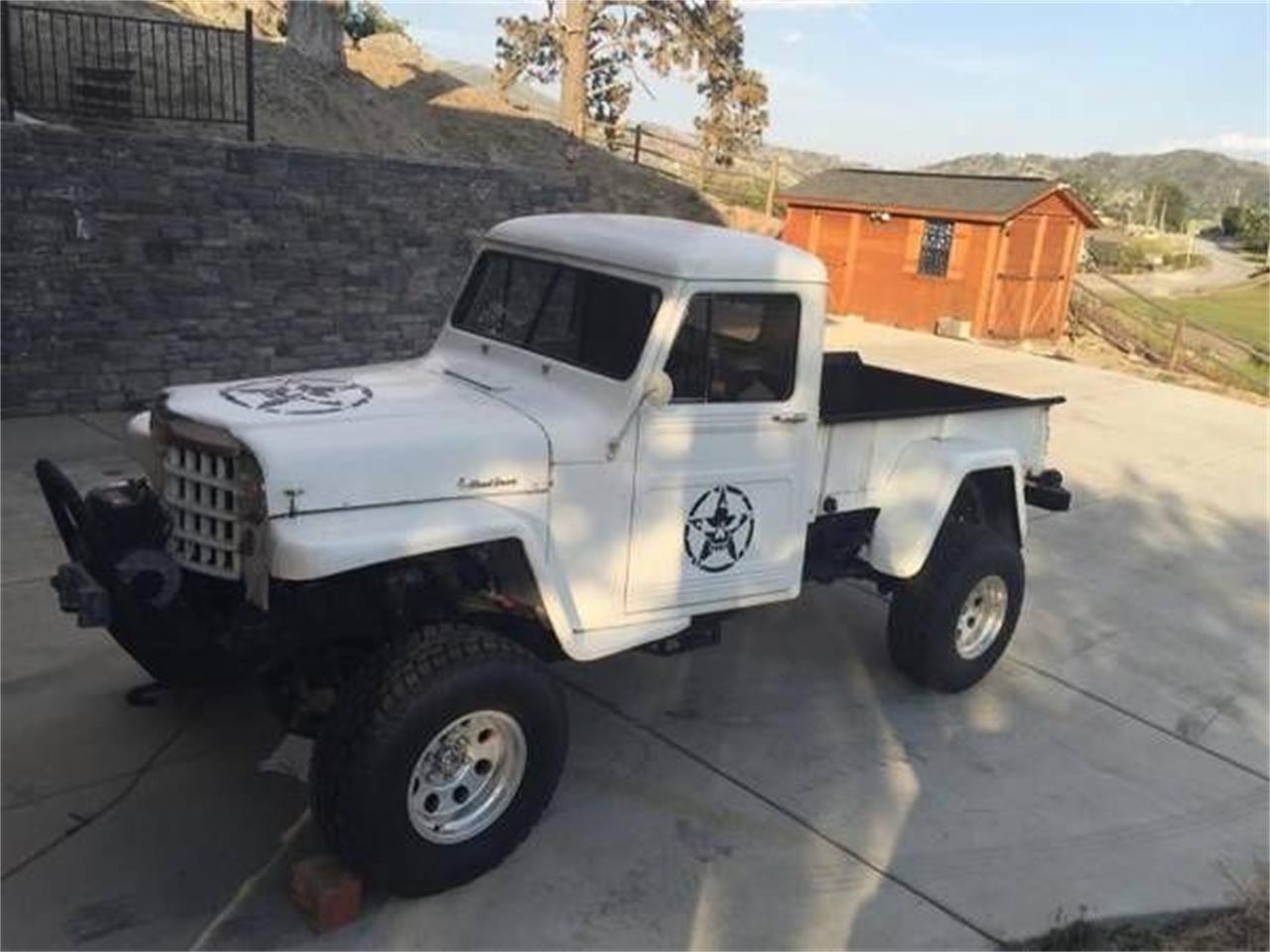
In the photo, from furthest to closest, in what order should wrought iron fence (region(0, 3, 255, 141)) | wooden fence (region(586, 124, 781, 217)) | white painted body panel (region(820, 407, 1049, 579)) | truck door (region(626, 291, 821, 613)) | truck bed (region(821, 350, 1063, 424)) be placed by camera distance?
wooden fence (region(586, 124, 781, 217)) < wrought iron fence (region(0, 3, 255, 141)) < truck bed (region(821, 350, 1063, 424)) < white painted body panel (region(820, 407, 1049, 579)) < truck door (region(626, 291, 821, 613))

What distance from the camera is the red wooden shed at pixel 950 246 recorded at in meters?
21.1

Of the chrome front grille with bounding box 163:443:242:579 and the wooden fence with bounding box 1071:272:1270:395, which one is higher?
the chrome front grille with bounding box 163:443:242:579

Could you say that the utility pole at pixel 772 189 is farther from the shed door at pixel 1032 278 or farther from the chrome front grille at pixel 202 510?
the chrome front grille at pixel 202 510

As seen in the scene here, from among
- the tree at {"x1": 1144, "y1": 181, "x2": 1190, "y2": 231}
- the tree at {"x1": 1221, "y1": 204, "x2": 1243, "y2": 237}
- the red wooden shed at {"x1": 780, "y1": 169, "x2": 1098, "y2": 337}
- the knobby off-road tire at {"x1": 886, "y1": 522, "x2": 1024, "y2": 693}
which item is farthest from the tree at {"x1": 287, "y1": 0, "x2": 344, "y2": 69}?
the tree at {"x1": 1144, "y1": 181, "x2": 1190, "y2": 231}

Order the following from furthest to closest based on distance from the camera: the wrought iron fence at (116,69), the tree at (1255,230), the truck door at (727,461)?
the tree at (1255,230) < the wrought iron fence at (116,69) < the truck door at (727,461)

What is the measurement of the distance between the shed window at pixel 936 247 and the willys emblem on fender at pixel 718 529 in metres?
18.4

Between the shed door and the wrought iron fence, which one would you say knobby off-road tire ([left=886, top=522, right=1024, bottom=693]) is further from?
the shed door

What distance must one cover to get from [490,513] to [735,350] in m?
1.18

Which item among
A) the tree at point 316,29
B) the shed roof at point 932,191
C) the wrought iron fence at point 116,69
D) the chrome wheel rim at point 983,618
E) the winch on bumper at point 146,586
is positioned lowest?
the chrome wheel rim at point 983,618

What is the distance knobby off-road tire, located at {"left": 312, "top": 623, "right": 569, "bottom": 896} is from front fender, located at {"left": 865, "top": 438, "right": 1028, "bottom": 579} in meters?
1.93

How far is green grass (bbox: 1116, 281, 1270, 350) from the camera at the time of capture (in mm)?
31055

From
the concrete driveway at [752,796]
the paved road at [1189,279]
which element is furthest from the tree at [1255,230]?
the concrete driveway at [752,796]

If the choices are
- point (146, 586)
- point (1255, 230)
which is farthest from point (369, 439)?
point (1255, 230)

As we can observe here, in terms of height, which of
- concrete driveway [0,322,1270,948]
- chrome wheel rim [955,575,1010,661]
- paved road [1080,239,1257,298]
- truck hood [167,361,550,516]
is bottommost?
paved road [1080,239,1257,298]
